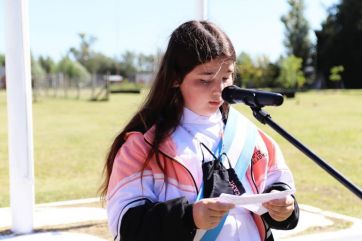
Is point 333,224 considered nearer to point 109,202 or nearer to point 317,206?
point 317,206

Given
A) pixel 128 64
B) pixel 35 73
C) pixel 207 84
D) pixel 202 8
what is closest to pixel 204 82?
pixel 207 84

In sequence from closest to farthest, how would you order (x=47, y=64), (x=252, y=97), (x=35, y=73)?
(x=252, y=97)
(x=35, y=73)
(x=47, y=64)

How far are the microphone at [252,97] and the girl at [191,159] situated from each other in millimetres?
74

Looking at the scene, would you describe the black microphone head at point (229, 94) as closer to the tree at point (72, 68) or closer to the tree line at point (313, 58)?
the tree line at point (313, 58)

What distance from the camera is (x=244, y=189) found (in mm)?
1800

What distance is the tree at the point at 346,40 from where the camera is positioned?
5372 cm

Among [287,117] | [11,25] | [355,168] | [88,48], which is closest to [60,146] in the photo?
[355,168]

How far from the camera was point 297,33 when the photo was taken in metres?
59.2

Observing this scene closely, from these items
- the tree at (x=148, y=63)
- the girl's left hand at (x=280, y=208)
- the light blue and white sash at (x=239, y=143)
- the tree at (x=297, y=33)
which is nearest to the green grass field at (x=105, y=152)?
the tree at (x=148, y=63)

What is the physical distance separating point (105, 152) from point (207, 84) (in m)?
0.66

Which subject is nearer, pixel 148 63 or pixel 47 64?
pixel 148 63

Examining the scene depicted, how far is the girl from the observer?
1.66 meters

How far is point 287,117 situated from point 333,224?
14.3 m

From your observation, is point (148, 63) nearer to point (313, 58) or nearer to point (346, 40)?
point (346, 40)
